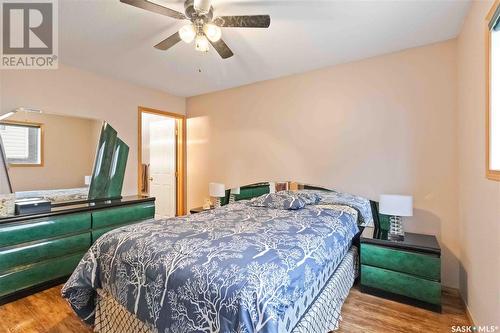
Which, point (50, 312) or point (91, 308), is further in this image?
point (50, 312)

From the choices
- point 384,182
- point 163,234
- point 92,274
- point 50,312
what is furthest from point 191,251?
point 384,182

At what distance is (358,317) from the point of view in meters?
2.10

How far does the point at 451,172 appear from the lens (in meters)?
2.57

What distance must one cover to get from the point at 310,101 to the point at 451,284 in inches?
102

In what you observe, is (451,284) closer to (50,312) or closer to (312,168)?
(312,168)

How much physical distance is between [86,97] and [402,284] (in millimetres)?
4336

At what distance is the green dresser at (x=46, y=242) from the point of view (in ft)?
7.71

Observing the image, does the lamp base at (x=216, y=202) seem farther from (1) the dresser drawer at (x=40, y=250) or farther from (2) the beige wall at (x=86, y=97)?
(1) the dresser drawer at (x=40, y=250)

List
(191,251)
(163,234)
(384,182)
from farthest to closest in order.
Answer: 1. (384,182)
2. (163,234)
3. (191,251)

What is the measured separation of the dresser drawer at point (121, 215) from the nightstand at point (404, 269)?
2.87 metres

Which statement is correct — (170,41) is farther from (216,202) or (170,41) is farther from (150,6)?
(216,202)

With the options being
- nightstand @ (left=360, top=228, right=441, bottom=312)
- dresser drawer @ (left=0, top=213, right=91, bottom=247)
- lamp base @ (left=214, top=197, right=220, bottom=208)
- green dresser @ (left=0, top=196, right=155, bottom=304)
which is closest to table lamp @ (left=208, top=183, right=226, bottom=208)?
lamp base @ (left=214, top=197, right=220, bottom=208)

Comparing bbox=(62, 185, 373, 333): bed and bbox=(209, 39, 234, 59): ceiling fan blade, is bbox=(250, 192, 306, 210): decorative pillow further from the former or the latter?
bbox=(209, 39, 234, 59): ceiling fan blade

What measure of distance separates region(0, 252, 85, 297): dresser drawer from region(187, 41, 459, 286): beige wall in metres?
2.35
